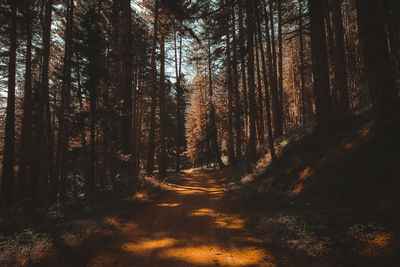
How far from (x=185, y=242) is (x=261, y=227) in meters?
2.04

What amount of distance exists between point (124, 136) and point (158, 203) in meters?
3.63

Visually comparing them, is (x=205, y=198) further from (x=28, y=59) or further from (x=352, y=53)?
(x=352, y=53)

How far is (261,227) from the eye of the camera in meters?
4.93

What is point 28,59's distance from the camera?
9789 mm

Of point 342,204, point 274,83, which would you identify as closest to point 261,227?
point 342,204

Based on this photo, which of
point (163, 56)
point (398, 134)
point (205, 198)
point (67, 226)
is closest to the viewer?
point (398, 134)

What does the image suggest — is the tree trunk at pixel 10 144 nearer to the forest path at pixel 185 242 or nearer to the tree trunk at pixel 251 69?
the forest path at pixel 185 242

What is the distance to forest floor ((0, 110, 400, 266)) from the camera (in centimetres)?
339

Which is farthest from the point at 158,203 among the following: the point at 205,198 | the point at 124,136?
the point at 124,136

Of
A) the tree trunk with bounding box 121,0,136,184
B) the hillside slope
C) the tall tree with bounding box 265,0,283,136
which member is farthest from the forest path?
the tall tree with bounding box 265,0,283,136

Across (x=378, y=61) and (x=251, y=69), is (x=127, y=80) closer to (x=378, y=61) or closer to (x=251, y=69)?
(x=251, y=69)

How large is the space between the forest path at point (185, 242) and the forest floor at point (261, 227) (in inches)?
0.8

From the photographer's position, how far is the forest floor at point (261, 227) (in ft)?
11.1

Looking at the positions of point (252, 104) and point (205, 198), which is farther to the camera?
point (252, 104)
